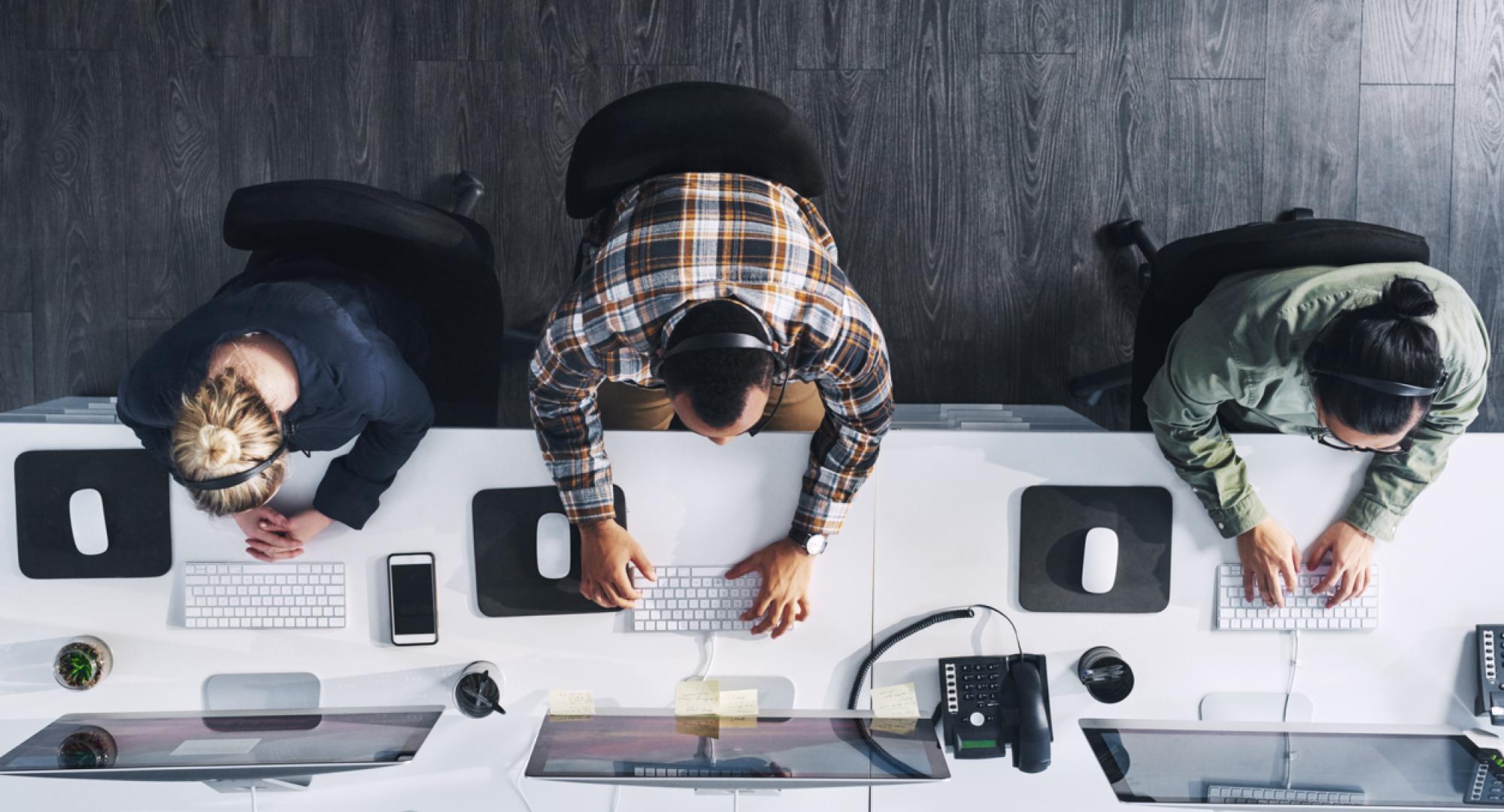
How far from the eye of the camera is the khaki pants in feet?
5.93

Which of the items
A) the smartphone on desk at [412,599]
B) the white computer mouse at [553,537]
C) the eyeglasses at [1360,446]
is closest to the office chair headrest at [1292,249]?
the eyeglasses at [1360,446]

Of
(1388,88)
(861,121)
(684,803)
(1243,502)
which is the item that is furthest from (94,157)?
(1388,88)

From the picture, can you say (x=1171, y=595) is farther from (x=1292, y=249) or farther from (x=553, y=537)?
(x=553, y=537)

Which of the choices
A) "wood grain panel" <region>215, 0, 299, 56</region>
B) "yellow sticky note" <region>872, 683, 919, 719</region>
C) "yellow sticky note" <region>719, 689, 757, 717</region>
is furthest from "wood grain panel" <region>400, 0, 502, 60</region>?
"yellow sticky note" <region>872, 683, 919, 719</region>

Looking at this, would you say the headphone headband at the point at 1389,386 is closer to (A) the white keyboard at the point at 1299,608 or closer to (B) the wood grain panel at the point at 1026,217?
(A) the white keyboard at the point at 1299,608

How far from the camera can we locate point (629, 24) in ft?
7.38

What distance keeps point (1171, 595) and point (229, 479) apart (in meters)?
1.59

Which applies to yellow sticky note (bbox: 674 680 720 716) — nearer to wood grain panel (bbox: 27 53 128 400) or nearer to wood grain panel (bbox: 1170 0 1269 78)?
wood grain panel (bbox: 27 53 128 400)

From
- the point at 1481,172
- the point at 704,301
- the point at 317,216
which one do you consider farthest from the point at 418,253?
the point at 1481,172

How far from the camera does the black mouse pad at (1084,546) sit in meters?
1.65

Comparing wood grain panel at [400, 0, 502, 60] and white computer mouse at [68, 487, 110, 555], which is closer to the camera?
Result: white computer mouse at [68, 487, 110, 555]

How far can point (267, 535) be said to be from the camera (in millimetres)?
1591

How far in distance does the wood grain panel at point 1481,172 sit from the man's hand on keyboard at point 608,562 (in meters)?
2.27

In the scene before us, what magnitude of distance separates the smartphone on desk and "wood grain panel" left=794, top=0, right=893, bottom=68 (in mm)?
1499
